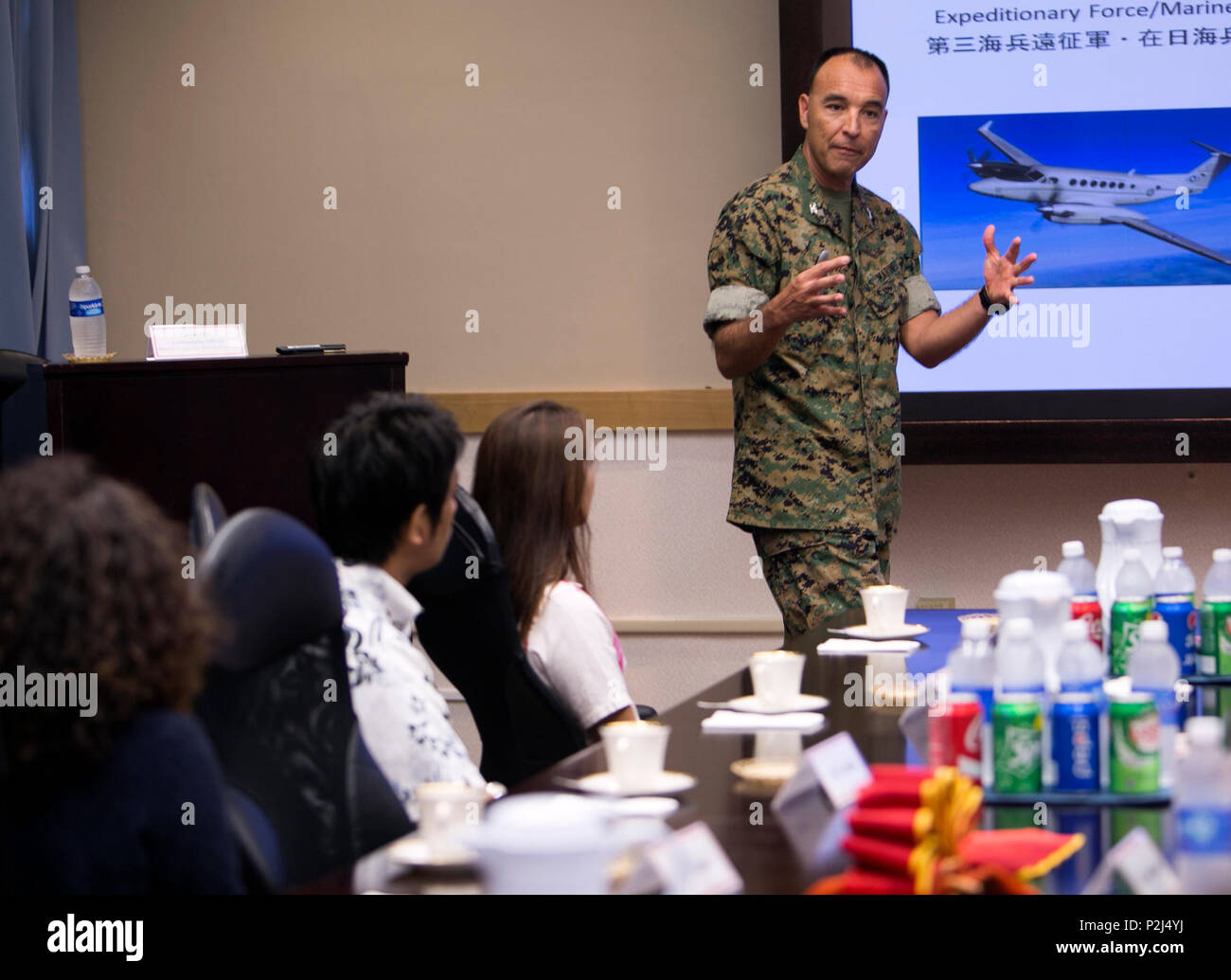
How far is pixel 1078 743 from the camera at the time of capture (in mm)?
1221

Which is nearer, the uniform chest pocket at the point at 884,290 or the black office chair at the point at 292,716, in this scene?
the black office chair at the point at 292,716

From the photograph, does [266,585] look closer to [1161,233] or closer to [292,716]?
[292,716]

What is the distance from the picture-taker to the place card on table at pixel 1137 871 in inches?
35.5

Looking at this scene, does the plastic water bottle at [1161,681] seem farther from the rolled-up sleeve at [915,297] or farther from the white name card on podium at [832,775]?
the rolled-up sleeve at [915,297]

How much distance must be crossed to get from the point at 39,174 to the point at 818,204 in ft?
7.44

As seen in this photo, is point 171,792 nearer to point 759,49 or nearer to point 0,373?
point 0,373

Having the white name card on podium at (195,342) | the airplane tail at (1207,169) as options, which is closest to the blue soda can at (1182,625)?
the white name card on podium at (195,342)

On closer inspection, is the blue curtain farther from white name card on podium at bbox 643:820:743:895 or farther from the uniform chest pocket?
white name card on podium at bbox 643:820:743:895

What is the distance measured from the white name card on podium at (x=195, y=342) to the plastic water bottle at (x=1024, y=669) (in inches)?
83.3

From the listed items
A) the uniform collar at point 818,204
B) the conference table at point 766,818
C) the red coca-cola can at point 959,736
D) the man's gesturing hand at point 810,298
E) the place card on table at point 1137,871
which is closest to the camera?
the place card on table at point 1137,871

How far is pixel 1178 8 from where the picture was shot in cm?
343

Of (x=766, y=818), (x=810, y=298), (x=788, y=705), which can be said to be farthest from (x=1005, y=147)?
(x=766, y=818)

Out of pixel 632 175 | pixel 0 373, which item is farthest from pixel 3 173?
pixel 632 175
